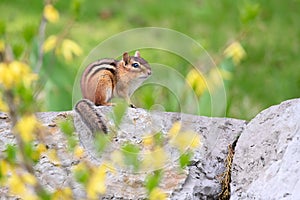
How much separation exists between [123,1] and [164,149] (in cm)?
412

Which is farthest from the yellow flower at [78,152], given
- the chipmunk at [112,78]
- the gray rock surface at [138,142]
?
the chipmunk at [112,78]

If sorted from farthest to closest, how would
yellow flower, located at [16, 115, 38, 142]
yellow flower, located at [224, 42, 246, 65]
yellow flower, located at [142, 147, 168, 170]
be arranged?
yellow flower, located at [224, 42, 246, 65] < yellow flower, located at [142, 147, 168, 170] < yellow flower, located at [16, 115, 38, 142]

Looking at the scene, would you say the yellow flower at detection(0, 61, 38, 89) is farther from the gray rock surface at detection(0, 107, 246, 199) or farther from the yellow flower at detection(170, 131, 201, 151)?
the yellow flower at detection(170, 131, 201, 151)

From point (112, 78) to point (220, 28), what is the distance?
3.01 metres

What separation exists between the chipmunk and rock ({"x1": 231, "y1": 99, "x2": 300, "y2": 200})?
50cm

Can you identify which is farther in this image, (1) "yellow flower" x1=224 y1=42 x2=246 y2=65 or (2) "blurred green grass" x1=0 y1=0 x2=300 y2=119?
(2) "blurred green grass" x1=0 y1=0 x2=300 y2=119

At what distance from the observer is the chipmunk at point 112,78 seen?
9.69 feet

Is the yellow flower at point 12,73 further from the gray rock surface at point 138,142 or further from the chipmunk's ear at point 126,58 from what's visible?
the chipmunk's ear at point 126,58

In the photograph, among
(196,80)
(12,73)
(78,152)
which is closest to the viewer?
(12,73)

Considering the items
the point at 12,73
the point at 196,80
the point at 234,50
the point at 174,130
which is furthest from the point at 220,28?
the point at 12,73

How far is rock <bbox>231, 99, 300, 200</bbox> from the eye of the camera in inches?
93.9

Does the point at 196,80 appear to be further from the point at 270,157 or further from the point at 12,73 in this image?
the point at 12,73

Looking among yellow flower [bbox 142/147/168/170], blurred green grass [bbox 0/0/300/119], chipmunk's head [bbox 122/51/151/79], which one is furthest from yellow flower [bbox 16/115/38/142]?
blurred green grass [bbox 0/0/300/119]

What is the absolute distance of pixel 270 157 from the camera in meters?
2.53
